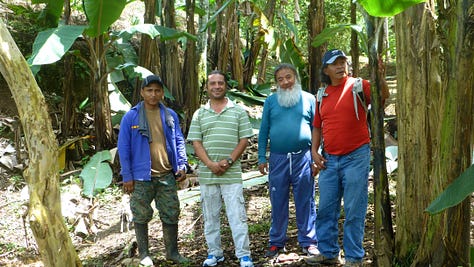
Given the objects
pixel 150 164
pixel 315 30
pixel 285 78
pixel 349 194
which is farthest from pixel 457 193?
pixel 315 30

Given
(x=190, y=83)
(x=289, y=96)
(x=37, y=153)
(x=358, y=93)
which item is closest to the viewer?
(x=37, y=153)

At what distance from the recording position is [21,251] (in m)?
5.62

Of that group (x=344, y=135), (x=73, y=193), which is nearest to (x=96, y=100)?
(x=73, y=193)

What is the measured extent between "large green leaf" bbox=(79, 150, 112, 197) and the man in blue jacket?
1955 mm

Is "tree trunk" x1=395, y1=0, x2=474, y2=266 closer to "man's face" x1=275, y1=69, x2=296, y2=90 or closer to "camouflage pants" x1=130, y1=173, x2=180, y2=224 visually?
"man's face" x1=275, y1=69, x2=296, y2=90

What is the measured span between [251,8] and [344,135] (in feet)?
20.8

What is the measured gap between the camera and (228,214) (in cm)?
430

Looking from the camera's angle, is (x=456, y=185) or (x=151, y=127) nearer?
(x=456, y=185)

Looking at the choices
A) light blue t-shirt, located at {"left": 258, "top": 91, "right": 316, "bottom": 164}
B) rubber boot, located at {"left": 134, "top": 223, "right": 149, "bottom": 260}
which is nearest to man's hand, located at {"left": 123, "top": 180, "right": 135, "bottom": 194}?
rubber boot, located at {"left": 134, "top": 223, "right": 149, "bottom": 260}

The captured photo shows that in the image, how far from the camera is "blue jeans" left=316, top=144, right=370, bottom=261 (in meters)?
3.94

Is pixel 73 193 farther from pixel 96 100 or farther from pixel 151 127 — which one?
pixel 151 127

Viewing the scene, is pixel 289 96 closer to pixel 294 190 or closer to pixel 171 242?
pixel 294 190

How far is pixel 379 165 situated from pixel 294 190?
105 cm

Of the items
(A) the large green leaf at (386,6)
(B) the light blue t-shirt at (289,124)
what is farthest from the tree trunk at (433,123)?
(B) the light blue t-shirt at (289,124)
